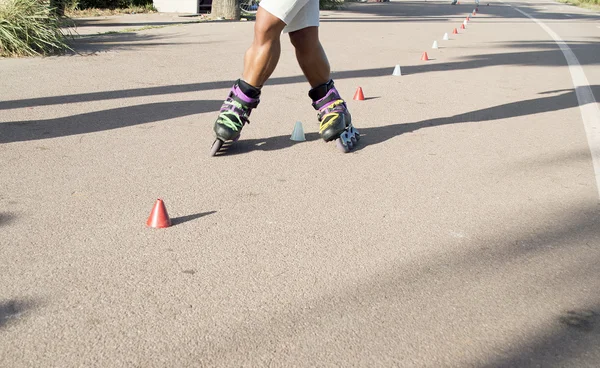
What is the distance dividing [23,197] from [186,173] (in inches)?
43.9

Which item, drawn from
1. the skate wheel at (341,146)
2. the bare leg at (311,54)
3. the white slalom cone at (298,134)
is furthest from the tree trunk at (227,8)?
the skate wheel at (341,146)

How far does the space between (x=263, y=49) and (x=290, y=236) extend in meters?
1.98

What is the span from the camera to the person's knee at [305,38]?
19.3 ft

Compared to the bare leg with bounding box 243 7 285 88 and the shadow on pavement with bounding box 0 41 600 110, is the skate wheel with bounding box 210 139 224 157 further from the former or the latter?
the shadow on pavement with bounding box 0 41 600 110

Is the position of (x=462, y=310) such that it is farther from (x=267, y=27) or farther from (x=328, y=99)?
(x=328, y=99)

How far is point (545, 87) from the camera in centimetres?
1023

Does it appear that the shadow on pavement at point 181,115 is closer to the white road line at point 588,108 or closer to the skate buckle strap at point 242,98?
the white road line at point 588,108

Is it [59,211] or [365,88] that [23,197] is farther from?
[365,88]

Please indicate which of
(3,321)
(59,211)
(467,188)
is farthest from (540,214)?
(3,321)

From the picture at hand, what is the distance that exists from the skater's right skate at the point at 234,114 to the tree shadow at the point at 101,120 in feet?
4.62

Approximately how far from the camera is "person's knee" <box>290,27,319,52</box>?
589 cm

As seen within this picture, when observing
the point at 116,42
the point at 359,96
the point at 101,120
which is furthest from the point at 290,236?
the point at 116,42

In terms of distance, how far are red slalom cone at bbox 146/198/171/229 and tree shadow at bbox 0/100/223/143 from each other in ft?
7.83

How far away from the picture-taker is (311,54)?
5984mm
